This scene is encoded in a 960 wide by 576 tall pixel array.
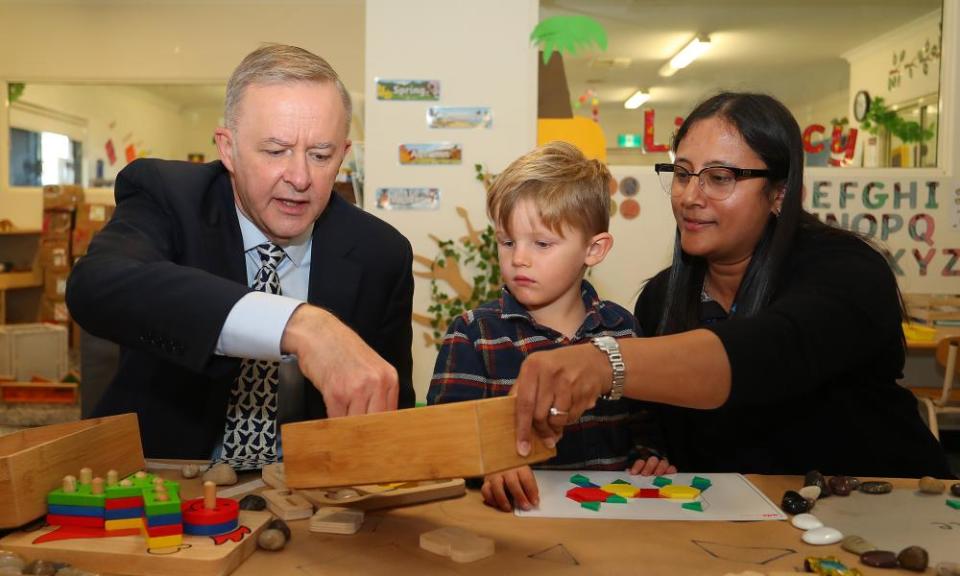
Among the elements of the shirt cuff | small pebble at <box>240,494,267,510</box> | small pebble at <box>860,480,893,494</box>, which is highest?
the shirt cuff

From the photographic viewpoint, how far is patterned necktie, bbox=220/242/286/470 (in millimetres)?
1853

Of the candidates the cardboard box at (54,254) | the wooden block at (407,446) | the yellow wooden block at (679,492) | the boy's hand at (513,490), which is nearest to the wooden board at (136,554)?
the wooden block at (407,446)

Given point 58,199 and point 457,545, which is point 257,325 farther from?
point 58,199

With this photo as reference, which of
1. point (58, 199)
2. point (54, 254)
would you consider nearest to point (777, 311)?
point (54, 254)

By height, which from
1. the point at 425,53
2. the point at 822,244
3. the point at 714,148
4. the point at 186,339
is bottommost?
the point at 186,339

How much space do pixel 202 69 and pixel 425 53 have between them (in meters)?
3.84

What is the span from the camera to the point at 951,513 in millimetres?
1318

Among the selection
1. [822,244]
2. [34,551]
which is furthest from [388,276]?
[34,551]

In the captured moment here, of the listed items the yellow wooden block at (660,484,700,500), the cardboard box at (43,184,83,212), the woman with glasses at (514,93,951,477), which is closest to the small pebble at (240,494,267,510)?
the yellow wooden block at (660,484,700,500)

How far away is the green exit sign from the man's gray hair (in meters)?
3.69

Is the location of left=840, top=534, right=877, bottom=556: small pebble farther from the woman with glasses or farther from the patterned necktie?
the patterned necktie

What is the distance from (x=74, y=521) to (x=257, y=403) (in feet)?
2.42

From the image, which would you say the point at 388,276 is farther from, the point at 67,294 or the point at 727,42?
the point at 727,42

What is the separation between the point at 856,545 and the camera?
45.3 inches
